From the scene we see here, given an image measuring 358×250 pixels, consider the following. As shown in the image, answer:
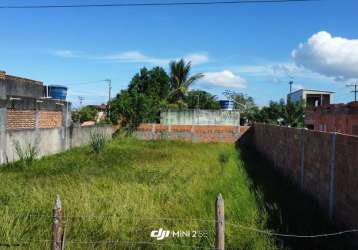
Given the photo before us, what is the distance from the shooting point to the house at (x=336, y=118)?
1725cm

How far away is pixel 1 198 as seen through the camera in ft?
26.4

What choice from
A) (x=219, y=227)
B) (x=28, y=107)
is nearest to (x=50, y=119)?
(x=28, y=107)

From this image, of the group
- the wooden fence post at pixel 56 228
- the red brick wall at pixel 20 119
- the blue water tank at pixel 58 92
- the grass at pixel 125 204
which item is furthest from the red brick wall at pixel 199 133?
the wooden fence post at pixel 56 228

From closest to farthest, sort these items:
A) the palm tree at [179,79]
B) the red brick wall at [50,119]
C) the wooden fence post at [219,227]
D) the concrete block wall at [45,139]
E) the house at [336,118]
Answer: the wooden fence post at [219,227], the concrete block wall at [45,139], the house at [336,118], the red brick wall at [50,119], the palm tree at [179,79]

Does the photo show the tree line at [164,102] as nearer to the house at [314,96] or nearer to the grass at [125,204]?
the house at [314,96]

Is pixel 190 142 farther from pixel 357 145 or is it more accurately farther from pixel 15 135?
pixel 357 145

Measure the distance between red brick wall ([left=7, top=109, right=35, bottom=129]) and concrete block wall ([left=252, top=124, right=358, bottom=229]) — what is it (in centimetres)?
893

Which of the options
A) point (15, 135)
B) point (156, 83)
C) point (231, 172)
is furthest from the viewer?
point (156, 83)

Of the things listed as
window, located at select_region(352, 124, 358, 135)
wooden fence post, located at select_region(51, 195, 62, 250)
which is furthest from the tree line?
wooden fence post, located at select_region(51, 195, 62, 250)

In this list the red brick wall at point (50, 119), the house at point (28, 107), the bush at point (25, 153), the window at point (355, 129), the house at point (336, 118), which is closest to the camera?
the bush at point (25, 153)

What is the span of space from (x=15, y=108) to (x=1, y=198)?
296 inches

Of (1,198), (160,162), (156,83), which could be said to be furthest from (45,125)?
(156,83)

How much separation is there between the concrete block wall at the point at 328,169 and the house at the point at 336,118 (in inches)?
199

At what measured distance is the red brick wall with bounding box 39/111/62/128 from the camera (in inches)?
694
